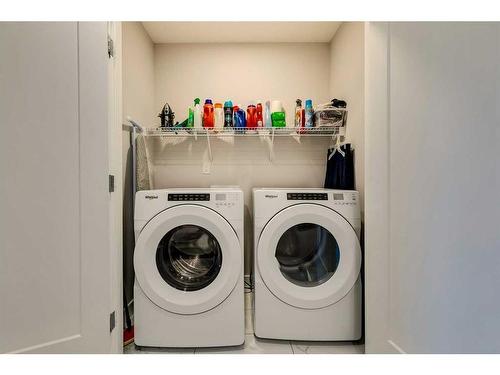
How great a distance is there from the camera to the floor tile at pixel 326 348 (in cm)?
139

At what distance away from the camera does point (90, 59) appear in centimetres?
109

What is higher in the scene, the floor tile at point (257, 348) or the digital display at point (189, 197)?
the digital display at point (189, 197)

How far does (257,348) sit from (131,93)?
181 centimetres

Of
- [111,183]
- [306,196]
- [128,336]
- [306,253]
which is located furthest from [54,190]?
[306,253]

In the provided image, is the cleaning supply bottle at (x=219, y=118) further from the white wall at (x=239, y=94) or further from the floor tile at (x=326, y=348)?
the floor tile at (x=326, y=348)

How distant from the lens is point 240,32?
207 cm

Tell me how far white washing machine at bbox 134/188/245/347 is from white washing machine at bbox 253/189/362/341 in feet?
0.43

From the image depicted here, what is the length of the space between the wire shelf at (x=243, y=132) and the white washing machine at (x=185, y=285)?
716 millimetres

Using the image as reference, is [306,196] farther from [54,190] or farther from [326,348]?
[54,190]

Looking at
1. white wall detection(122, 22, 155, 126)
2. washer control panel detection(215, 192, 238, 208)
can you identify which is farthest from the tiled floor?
white wall detection(122, 22, 155, 126)

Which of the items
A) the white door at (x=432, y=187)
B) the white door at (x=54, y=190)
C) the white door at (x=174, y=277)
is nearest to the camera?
the white door at (x=432, y=187)

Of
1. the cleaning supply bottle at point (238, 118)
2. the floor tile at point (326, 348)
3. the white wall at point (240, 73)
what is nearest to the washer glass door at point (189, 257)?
the floor tile at point (326, 348)
